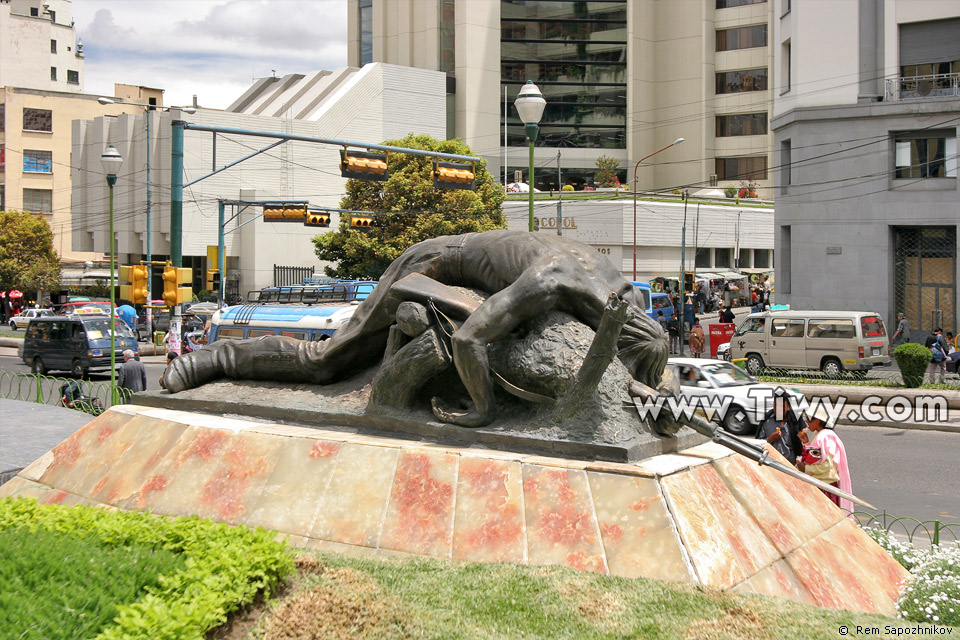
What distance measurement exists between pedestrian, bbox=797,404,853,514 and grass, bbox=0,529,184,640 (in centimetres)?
569

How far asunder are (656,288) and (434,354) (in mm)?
35896

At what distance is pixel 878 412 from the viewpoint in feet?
52.9

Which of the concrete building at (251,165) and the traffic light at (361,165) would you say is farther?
the concrete building at (251,165)

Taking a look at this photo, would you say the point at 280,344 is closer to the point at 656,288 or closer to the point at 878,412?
the point at 878,412

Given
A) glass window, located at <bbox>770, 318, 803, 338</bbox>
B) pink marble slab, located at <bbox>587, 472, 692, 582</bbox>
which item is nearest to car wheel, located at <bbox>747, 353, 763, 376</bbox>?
glass window, located at <bbox>770, 318, 803, 338</bbox>

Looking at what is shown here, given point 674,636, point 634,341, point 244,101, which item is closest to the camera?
point 674,636

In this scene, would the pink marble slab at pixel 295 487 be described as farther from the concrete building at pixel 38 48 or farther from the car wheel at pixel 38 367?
the concrete building at pixel 38 48

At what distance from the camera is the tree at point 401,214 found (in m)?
36.6

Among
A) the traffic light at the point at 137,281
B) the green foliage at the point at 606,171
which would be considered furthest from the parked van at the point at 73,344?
the green foliage at the point at 606,171

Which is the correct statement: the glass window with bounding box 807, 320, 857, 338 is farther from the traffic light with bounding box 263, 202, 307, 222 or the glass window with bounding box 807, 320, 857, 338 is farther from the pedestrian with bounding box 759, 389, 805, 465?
the traffic light with bounding box 263, 202, 307, 222

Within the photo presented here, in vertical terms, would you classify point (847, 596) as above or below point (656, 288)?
below

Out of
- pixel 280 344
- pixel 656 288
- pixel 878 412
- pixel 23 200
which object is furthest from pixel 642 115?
pixel 280 344

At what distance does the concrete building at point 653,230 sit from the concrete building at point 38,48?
123ft

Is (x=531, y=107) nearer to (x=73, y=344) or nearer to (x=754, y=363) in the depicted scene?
(x=754, y=363)
